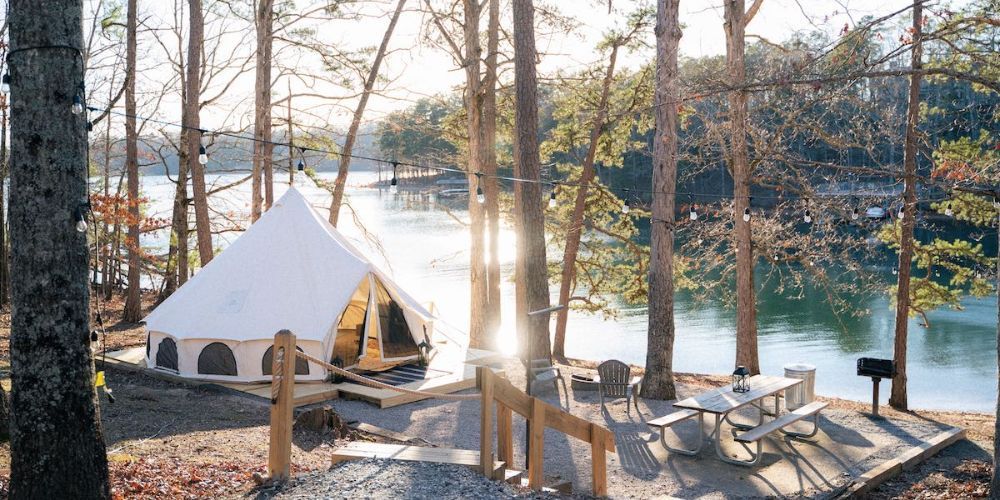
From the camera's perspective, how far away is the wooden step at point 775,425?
7.33 meters

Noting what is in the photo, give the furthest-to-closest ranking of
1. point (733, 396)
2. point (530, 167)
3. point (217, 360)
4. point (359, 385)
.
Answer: point (530, 167)
point (217, 360)
point (359, 385)
point (733, 396)

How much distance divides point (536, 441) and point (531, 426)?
107 millimetres

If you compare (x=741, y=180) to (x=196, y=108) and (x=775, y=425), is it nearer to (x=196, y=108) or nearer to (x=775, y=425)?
(x=775, y=425)

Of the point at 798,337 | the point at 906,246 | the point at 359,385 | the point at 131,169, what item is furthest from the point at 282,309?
the point at 798,337

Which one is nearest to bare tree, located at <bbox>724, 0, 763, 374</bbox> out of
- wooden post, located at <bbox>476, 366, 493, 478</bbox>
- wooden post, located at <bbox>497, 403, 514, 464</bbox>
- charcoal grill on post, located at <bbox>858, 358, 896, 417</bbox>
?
charcoal grill on post, located at <bbox>858, 358, 896, 417</bbox>

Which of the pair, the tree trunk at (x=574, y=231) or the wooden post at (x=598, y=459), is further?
the tree trunk at (x=574, y=231)

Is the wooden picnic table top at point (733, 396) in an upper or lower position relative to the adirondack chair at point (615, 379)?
upper

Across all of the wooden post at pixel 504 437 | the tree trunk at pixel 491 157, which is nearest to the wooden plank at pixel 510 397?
the wooden post at pixel 504 437

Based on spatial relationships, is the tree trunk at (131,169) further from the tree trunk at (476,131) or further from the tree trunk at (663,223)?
the tree trunk at (663,223)

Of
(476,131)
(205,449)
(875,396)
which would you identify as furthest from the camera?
(476,131)

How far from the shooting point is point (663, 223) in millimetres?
10508

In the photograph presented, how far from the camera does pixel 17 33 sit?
14.3 ft

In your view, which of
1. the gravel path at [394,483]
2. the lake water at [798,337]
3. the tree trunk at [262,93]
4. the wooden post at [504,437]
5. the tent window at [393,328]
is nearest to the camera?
the gravel path at [394,483]

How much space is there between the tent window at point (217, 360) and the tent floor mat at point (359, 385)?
19cm
